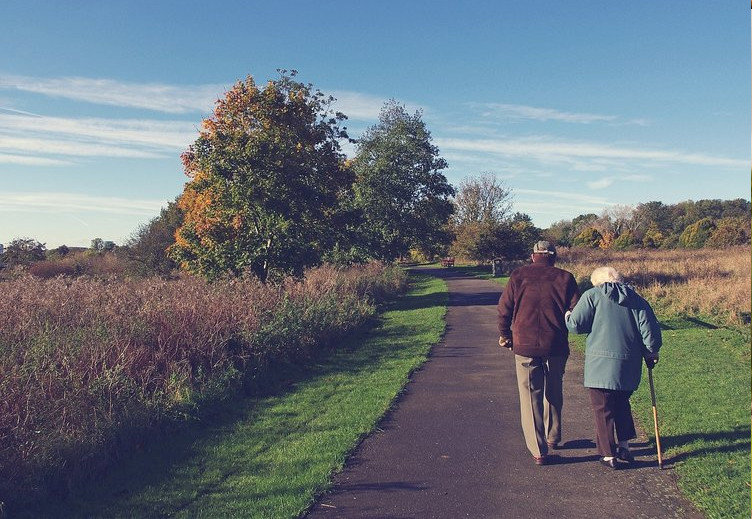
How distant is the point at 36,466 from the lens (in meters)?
4.98

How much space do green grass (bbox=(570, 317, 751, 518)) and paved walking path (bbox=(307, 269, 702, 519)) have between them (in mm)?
250

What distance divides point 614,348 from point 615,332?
0.15 meters

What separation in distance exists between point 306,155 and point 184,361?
12406 millimetres

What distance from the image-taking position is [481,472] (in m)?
5.16

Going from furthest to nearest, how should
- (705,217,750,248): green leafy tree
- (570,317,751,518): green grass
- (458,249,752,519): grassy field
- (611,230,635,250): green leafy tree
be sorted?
(611,230,635,250): green leafy tree < (705,217,750,248): green leafy tree < (458,249,752,519): grassy field < (570,317,751,518): green grass

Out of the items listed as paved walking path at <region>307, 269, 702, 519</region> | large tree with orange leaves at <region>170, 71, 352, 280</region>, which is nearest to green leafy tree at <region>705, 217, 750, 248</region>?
large tree with orange leaves at <region>170, 71, 352, 280</region>

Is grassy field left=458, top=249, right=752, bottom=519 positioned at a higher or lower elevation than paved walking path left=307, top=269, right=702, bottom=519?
lower

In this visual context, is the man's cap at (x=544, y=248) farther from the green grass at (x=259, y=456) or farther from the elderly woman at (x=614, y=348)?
the green grass at (x=259, y=456)

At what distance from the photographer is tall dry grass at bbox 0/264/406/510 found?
5.32m

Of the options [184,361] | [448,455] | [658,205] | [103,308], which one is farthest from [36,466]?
[658,205]

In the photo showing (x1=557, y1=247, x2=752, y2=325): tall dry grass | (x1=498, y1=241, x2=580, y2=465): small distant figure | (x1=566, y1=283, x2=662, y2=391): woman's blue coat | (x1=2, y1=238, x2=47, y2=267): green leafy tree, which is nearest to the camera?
(x1=566, y1=283, x2=662, y2=391): woman's blue coat

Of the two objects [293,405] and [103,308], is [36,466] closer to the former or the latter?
[293,405]

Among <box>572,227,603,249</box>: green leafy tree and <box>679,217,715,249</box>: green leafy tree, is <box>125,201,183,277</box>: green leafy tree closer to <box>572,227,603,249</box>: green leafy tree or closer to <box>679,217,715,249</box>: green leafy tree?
<box>679,217,715,249</box>: green leafy tree

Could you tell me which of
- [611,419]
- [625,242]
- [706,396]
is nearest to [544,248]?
Result: [611,419]
